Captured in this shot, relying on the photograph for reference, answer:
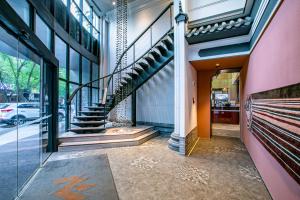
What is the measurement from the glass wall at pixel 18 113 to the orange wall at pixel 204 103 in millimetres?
4845

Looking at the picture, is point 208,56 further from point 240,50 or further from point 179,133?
point 179,133

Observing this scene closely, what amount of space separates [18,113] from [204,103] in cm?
525

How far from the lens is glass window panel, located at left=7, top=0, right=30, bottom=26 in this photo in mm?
3295

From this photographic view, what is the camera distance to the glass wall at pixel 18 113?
235 cm

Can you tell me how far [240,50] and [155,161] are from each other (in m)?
3.34

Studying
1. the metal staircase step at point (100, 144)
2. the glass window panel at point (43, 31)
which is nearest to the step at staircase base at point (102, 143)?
the metal staircase step at point (100, 144)

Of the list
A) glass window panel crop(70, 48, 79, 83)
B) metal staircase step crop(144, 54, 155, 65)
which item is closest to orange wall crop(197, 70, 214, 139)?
metal staircase step crop(144, 54, 155, 65)

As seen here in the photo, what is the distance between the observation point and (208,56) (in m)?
4.42

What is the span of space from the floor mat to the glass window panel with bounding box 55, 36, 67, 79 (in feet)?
9.76

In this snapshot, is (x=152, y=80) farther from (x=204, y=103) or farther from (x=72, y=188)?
(x=72, y=188)

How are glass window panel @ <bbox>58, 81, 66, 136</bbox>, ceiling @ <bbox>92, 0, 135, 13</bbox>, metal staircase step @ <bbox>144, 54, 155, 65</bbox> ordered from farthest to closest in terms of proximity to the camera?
1. ceiling @ <bbox>92, 0, 135, 13</bbox>
2. metal staircase step @ <bbox>144, 54, 155, 65</bbox>
3. glass window panel @ <bbox>58, 81, 66, 136</bbox>

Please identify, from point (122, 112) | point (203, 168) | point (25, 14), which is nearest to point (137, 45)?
point (122, 112)

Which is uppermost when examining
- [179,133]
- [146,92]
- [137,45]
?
[137,45]

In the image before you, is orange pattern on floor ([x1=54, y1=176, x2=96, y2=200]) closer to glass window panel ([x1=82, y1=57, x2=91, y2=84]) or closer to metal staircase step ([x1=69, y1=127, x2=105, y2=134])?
metal staircase step ([x1=69, y1=127, x2=105, y2=134])
